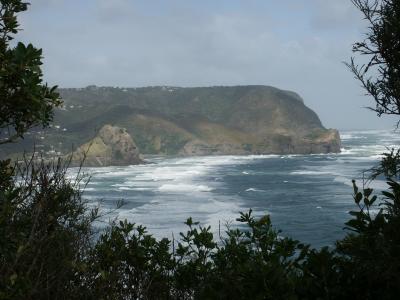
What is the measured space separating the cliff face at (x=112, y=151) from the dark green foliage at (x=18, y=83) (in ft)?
595

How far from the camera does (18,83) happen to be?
5164 millimetres

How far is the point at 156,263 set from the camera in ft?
24.3

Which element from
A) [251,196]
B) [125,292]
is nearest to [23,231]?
[125,292]

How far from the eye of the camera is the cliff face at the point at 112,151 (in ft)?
611

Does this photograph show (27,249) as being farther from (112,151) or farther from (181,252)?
(112,151)

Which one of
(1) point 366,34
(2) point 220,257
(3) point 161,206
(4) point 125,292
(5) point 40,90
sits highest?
(1) point 366,34

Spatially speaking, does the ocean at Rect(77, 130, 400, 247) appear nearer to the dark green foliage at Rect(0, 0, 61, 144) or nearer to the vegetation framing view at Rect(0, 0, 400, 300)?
the vegetation framing view at Rect(0, 0, 400, 300)

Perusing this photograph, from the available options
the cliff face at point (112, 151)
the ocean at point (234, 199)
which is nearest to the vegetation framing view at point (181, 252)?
the ocean at point (234, 199)

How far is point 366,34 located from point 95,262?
4947mm

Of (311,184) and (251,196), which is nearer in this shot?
(251,196)

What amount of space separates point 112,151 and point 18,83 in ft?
622

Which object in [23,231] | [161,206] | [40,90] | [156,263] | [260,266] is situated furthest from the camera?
[161,206]

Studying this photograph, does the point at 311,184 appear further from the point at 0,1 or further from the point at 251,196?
the point at 0,1

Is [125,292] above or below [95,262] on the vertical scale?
below
